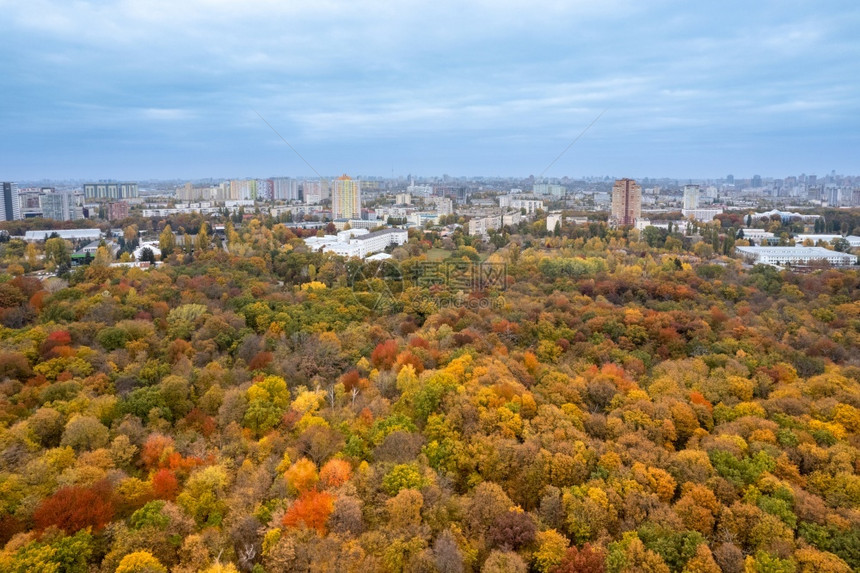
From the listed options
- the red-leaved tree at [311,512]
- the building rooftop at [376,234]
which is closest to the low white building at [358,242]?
the building rooftop at [376,234]

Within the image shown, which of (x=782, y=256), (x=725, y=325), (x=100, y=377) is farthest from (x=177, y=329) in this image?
(x=782, y=256)

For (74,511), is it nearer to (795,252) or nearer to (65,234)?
(795,252)

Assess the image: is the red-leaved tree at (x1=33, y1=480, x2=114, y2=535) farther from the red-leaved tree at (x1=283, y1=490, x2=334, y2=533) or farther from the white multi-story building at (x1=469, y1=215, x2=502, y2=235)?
the white multi-story building at (x1=469, y1=215, x2=502, y2=235)

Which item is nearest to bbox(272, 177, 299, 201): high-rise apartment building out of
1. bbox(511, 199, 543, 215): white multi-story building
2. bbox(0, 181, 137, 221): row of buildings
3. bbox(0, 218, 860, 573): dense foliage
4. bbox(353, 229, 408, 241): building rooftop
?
bbox(0, 181, 137, 221): row of buildings

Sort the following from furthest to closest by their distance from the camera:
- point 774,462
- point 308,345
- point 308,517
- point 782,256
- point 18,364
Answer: point 782,256 < point 308,345 < point 18,364 < point 774,462 < point 308,517

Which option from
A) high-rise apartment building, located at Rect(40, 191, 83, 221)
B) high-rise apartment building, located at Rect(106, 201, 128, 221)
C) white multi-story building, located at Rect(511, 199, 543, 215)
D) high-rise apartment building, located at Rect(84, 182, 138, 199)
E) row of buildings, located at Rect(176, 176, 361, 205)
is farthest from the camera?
high-rise apartment building, located at Rect(84, 182, 138, 199)

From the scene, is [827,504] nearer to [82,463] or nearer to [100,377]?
[82,463]

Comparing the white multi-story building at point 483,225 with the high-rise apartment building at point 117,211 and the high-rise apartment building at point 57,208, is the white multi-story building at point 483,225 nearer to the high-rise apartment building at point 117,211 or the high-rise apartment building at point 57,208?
the high-rise apartment building at point 117,211
